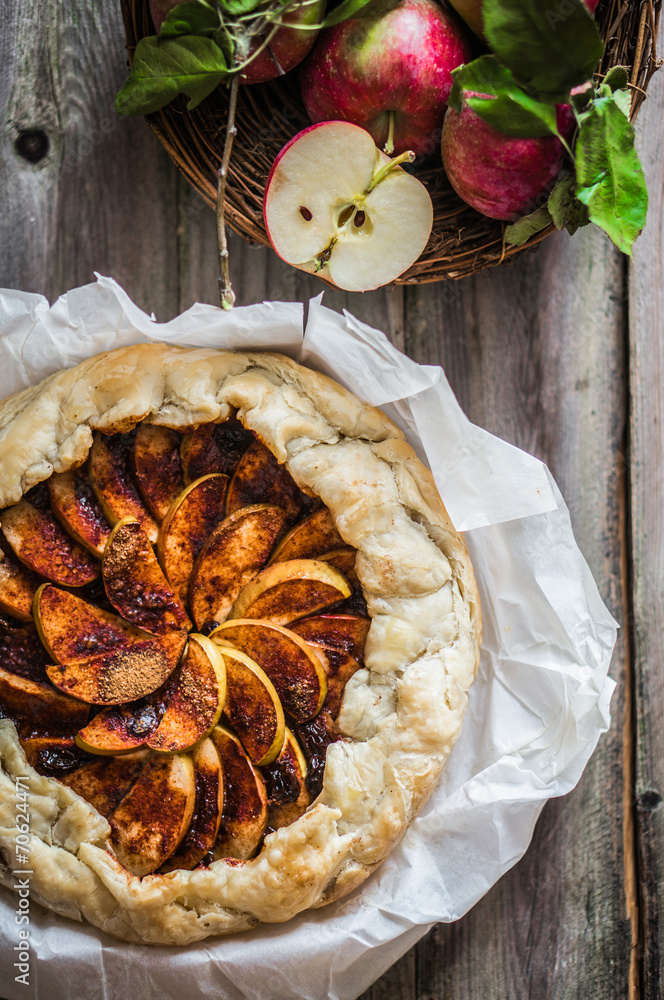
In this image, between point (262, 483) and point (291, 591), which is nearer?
point (291, 591)

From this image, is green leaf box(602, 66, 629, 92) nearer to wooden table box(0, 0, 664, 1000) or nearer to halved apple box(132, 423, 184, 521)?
wooden table box(0, 0, 664, 1000)

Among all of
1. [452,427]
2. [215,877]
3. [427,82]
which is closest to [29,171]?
[427,82]

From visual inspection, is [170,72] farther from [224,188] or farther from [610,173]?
[610,173]

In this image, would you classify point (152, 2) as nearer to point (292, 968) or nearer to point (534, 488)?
point (534, 488)

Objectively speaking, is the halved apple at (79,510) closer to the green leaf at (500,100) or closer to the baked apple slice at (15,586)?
the baked apple slice at (15,586)

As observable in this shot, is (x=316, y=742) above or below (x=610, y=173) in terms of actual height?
below

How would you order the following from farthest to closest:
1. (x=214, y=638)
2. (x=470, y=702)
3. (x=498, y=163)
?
(x=470, y=702) < (x=214, y=638) < (x=498, y=163)

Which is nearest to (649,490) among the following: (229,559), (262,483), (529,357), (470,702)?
(529,357)

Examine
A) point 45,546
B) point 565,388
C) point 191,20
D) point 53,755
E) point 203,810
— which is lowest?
point 203,810
